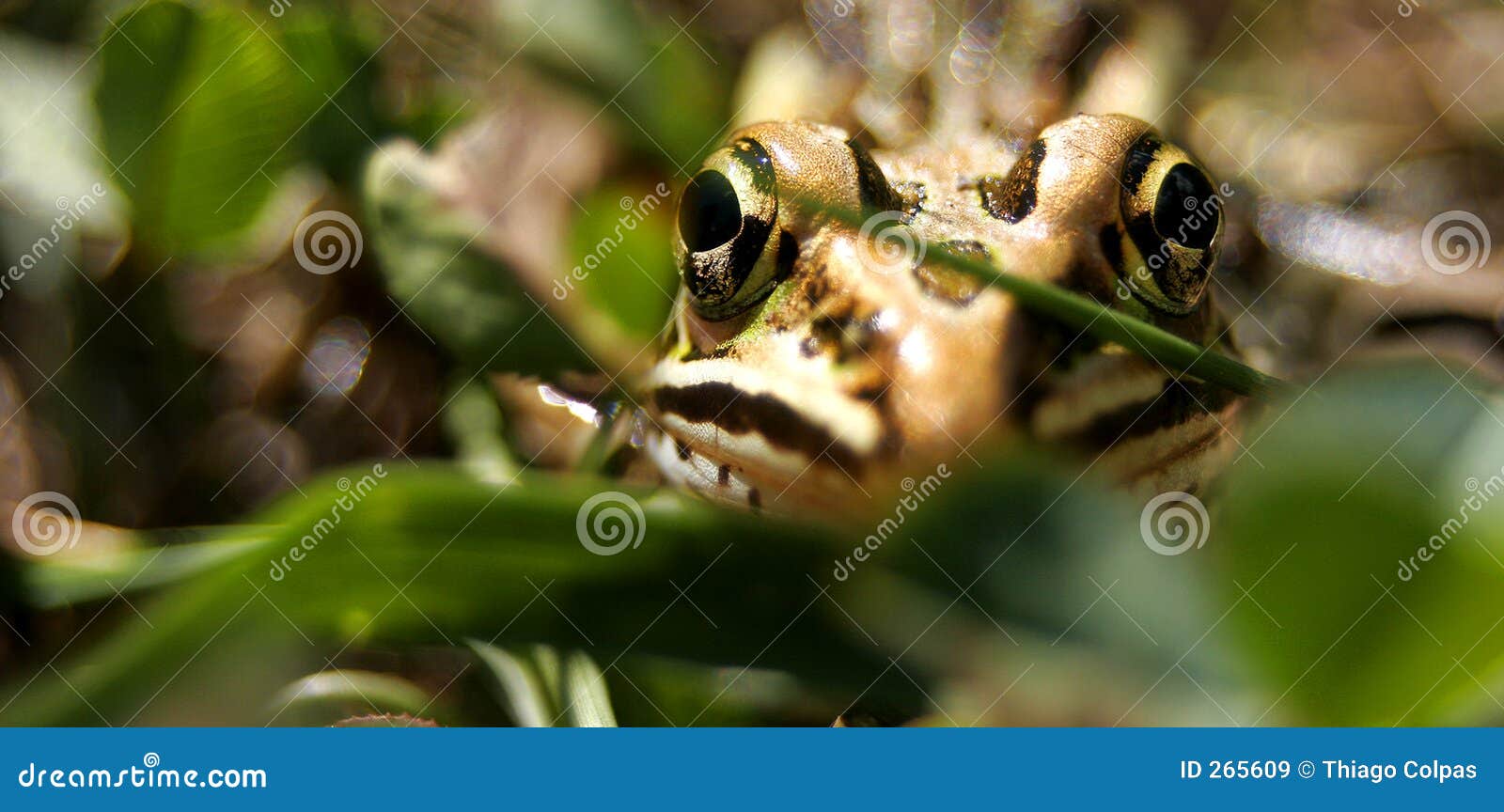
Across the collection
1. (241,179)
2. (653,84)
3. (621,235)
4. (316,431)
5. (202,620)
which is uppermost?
(653,84)

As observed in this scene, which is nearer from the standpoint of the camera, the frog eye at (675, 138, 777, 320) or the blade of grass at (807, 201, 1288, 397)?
the blade of grass at (807, 201, 1288, 397)

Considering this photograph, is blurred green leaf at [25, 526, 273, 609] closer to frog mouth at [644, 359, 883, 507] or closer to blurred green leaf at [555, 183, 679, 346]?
frog mouth at [644, 359, 883, 507]

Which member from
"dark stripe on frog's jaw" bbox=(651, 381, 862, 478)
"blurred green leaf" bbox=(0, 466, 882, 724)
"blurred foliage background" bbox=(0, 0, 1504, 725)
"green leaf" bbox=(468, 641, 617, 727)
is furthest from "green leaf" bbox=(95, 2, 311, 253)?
"green leaf" bbox=(468, 641, 617, 727)

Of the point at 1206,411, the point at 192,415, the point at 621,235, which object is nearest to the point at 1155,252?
Answer: the point at 1206,411

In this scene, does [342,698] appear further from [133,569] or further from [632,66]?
[632,66]

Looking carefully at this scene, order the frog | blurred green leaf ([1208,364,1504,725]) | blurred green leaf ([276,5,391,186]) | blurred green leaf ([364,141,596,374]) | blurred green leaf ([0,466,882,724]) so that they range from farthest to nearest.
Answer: blurred green leaf ([276,5,391,186]) → blurred green leaf ([364,141,596,374]) → the frog → blurred green leaf ([0,466,882,724]) → blurred green leaf ([1208,364,1504,725])

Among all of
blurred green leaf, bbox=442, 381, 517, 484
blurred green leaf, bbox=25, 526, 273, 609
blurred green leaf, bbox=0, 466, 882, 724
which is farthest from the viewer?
blurred green leaf, bbox=442, 381, 517, 484

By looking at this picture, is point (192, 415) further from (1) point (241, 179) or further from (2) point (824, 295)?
(2) point (824, 295)

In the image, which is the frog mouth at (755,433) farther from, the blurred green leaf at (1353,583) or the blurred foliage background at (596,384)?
the blurred green leaf at (1353,583)
